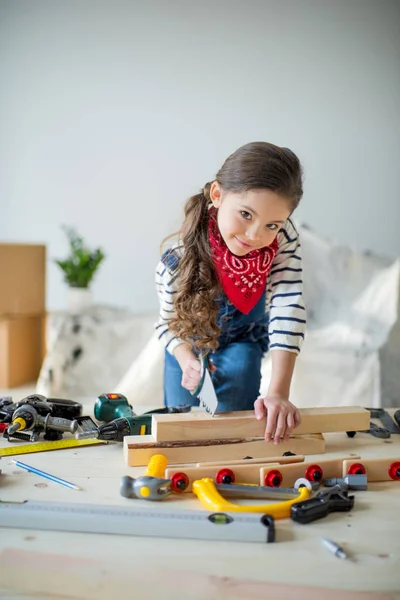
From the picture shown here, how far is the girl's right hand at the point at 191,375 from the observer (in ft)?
3.76

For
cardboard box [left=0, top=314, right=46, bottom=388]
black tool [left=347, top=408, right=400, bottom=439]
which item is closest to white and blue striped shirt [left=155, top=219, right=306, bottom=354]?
black tool [left=347, top=408, right=400, bottom=439]

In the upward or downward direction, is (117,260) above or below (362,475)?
above

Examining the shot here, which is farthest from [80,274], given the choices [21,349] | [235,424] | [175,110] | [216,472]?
[216,472]

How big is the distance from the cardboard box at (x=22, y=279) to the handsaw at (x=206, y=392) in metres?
2.26

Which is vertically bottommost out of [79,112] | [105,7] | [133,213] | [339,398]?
[339,398]

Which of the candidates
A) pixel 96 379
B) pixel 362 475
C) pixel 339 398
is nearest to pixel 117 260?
pixel 96 379

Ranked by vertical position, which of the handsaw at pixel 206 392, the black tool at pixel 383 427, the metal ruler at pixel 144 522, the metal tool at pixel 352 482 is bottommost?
the metal ruler at pixel 144 522

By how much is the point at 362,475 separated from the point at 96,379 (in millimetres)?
2281

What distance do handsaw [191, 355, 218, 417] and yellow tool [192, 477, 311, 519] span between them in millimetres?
181

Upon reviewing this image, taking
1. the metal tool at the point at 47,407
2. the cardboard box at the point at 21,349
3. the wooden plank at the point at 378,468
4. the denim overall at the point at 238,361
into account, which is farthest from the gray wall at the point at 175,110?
the wooden plank at the point at 378,468

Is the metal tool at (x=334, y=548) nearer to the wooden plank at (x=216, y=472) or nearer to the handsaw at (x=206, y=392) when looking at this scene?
the wooden plank at (x=216, y=472)

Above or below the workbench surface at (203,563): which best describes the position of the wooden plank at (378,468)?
above

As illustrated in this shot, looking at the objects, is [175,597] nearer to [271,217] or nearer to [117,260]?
[271,217]

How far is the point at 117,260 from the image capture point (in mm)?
3529
